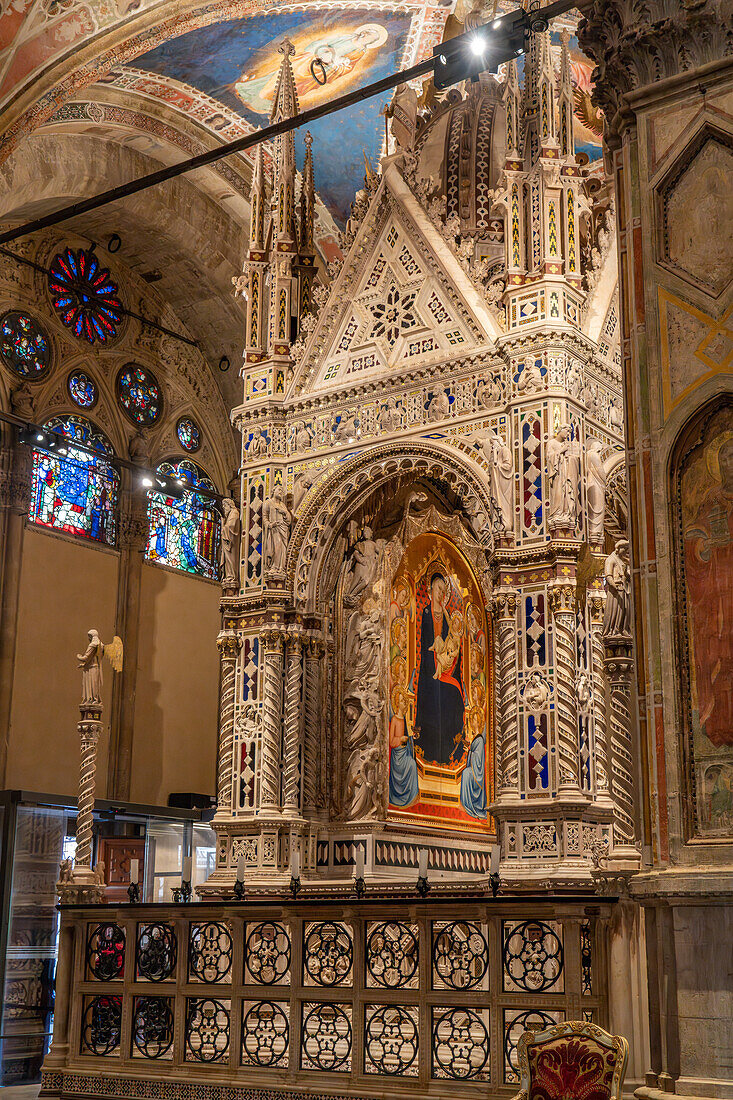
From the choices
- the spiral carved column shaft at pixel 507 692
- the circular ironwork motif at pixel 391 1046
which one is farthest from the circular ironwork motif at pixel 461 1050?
the spiral carved column shaft at pixel 507 692

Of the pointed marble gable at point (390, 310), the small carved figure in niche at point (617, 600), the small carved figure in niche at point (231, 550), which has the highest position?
the pointed marble gable at point (390, 310)

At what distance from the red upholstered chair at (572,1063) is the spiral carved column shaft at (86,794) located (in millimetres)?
6064

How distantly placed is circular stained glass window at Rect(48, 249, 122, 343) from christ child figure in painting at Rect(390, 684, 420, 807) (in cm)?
1018

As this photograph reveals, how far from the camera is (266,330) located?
46.1ft

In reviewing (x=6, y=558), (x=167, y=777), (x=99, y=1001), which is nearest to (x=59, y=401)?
(x=6, y=558)

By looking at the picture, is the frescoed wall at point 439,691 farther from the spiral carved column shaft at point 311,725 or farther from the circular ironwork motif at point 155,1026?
the circular ironwork motif at point 155,1026

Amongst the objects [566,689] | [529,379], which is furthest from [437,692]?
[529,379]

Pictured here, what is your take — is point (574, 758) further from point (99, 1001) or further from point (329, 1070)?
point (99, 1001)

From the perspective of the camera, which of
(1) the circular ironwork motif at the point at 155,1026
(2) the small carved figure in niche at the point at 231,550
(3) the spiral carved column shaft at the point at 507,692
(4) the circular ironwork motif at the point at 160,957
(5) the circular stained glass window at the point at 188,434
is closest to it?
(1) the circular ironwork motif at the point at 155,1026

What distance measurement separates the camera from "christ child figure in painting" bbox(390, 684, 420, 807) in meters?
12.9

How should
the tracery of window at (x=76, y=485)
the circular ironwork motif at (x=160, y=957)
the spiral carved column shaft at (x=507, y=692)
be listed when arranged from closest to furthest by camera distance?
the circular ironwork motif at (x=160, y=957), the spiral carved column shaft at (x=507, y=692), the tracery of window at (x=76, y=485)

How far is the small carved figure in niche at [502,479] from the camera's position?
38.3 feet

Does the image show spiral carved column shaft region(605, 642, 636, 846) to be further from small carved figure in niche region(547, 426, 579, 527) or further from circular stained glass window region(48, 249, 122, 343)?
circular stained glass window region(48, 249, 122, 343)

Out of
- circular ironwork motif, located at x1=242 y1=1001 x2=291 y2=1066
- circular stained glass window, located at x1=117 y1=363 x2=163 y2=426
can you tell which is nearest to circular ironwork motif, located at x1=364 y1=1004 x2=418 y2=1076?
circular ironwork motif, located at x1=242 y1=1001 x2=291 y2=1066
